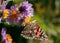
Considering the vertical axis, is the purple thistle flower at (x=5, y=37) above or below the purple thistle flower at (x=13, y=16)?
below

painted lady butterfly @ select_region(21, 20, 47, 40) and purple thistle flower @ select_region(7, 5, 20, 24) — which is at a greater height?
purple thistle flower @ select_region(7, 5, 20, 24)

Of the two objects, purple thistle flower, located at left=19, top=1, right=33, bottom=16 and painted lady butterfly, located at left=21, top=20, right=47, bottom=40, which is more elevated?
purple thistle flower, located at left=19, top=1, right=33, bottom=16

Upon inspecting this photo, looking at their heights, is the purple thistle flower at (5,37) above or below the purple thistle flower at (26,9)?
below

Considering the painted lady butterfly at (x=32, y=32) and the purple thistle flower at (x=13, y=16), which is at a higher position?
the purple thistle flower at (x=13, y=16)

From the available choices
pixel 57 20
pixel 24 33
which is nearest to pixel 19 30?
pixel 24 33

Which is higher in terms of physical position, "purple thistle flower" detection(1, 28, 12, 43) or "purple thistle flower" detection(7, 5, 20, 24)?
"purple thistle flower" detection(7, 5, 20, 24)

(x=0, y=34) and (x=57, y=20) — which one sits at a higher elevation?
(x=0, y=34)

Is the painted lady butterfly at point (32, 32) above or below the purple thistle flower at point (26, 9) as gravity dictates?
below

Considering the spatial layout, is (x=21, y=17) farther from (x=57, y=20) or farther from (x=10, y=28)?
(x=57, y=20)
